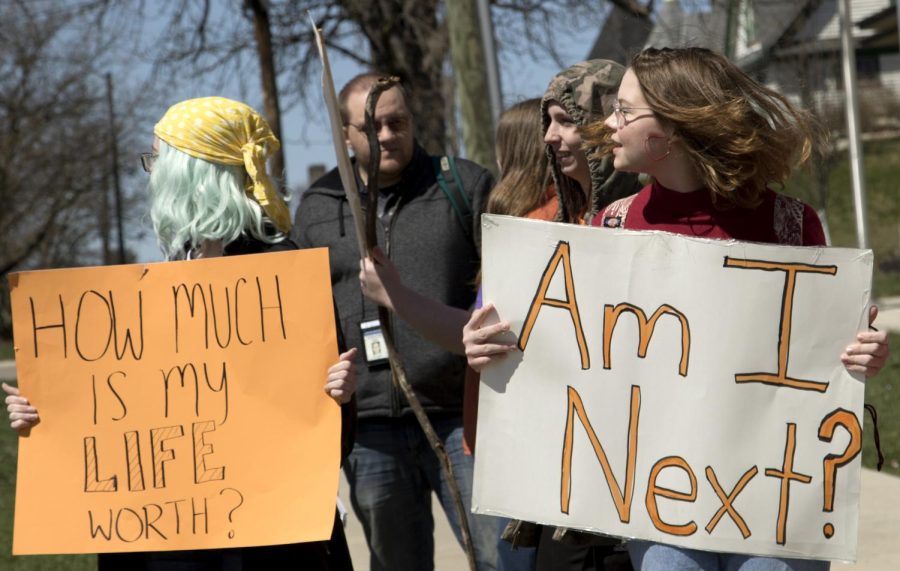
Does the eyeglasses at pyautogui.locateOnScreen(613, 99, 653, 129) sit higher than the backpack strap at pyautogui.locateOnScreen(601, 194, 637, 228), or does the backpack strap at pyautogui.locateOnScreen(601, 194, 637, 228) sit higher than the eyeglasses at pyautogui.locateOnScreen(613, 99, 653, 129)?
the eyeglasses at pyautogui.locateOnScreen(613, 99, 653, 129)

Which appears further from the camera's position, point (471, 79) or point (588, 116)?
point (471, 79)

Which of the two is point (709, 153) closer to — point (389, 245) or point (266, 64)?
point (389, 245)

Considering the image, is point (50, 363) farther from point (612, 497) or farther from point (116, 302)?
point (612, 497)

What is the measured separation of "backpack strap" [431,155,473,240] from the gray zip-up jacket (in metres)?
0.01

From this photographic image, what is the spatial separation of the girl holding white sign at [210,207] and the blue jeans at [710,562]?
0.71 meters

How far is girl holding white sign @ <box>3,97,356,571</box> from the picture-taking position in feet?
9.14

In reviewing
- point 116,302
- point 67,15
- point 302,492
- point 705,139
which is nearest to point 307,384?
point 302,492

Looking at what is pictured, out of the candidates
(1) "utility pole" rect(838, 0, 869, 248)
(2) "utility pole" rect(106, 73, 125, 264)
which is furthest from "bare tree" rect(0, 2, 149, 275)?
(1) "utility pole" rect(838, 0, 869, 248)

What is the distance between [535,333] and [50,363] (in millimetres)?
1020

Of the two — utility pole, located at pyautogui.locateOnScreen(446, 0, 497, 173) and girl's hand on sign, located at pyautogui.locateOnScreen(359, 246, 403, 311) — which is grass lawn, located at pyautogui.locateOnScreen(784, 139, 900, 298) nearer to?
utility pole, located at pyautogui.locateOnScreen(446, 0, 497, 173)

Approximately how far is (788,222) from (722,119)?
9.8 inches

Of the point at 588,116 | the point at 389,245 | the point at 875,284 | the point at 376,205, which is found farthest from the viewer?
the point at 875,284

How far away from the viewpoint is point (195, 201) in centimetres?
279

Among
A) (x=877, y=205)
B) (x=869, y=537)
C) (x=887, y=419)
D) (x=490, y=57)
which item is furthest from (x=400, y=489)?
(x=877, y=205)
